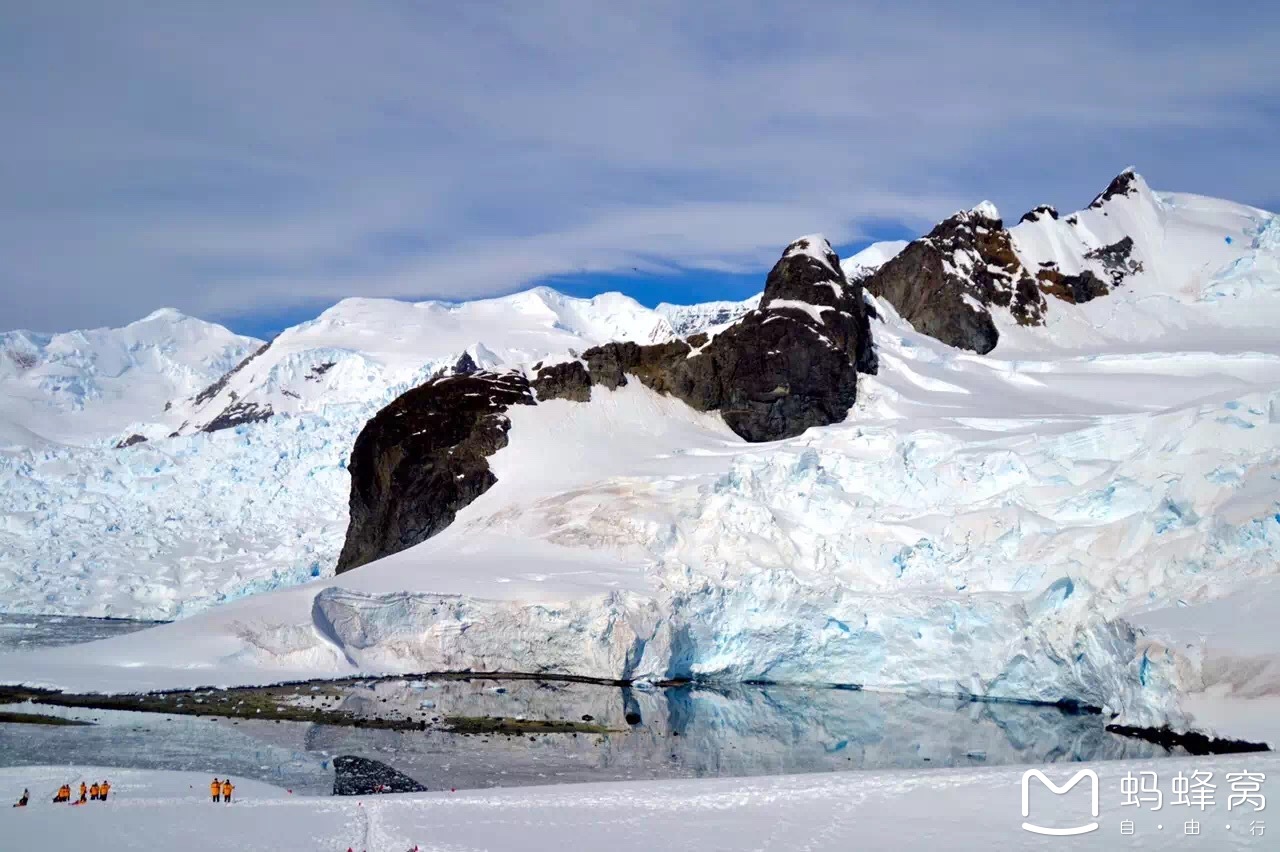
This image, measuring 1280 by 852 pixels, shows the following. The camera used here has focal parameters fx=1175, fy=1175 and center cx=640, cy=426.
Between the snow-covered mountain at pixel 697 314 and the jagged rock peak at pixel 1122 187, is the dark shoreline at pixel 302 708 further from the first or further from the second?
the snow-covered mountain at pixel 697 314

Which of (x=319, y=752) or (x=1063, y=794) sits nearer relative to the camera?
(x=1063, y=794)

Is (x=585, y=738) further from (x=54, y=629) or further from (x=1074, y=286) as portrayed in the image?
(x=1074, y=286)

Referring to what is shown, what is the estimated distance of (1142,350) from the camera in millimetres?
73438

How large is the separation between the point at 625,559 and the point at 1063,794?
3014 cm

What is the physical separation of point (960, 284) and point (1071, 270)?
1158cm

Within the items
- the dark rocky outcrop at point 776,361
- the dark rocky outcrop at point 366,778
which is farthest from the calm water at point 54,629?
the dark rocky outcrop at point 776,361

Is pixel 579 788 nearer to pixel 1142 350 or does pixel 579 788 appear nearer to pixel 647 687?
pixel 647 687

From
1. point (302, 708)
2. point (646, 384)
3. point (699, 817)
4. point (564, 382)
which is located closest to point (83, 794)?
point (699, 817)

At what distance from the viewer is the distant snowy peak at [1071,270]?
80.2m

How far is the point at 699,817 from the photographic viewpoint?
2166cm

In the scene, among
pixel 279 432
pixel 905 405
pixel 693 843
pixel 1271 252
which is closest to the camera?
pixel 693 843

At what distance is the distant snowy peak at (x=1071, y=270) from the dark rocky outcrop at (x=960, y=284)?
7cm

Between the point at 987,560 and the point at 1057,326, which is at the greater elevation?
the point at 1057,326

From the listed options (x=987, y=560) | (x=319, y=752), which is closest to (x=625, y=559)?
(x=987, y=560)
